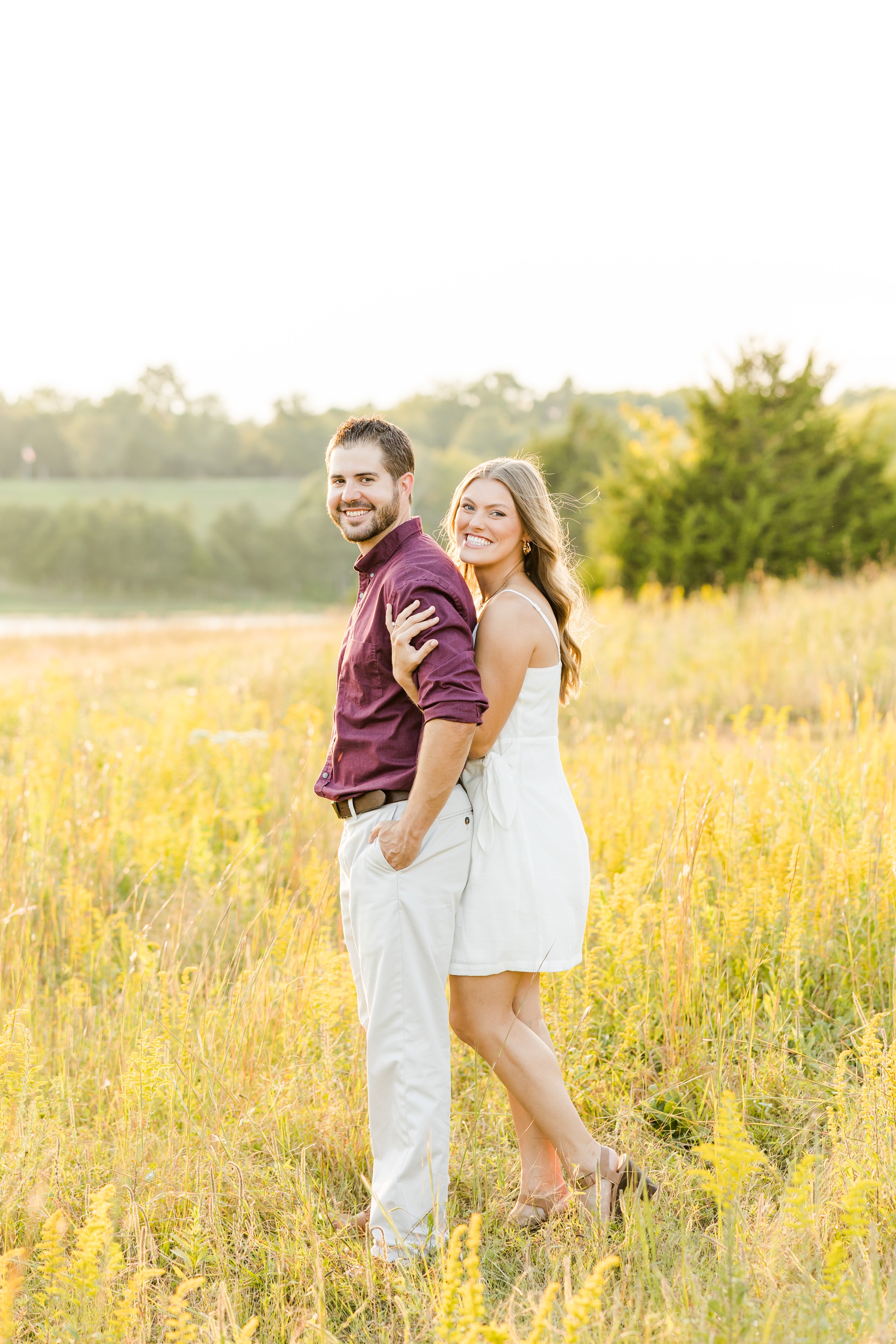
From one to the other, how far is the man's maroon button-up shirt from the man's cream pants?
13cm

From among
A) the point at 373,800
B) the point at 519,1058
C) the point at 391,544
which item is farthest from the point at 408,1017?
the point at 391,544

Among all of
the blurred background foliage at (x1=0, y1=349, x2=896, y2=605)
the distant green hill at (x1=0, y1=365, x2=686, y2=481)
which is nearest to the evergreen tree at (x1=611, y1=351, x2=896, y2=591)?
the blurred background foliage at (x1=0, y1=349, x2=896, y2=605)

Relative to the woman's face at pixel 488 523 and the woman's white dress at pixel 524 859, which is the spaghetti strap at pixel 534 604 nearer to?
the woman's white dress at pixel 524 859

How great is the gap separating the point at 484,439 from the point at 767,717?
3288 inches

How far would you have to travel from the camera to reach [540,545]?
111 inches

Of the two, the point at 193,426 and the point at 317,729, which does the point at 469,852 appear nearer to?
the point at 317,729

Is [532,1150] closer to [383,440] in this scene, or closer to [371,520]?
[371,520]

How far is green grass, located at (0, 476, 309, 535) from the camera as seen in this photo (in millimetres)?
84688

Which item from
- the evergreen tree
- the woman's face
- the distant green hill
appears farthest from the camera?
the distant green hill

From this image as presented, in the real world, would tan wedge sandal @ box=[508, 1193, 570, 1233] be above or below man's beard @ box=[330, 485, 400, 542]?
below

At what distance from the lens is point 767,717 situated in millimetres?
5309

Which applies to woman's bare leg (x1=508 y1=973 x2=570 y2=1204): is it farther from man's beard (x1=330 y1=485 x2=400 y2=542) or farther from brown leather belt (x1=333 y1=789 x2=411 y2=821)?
man's beard (x1=330 y1=485 x2=400 y2=542)

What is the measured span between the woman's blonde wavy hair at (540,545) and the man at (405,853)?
0.96 feet

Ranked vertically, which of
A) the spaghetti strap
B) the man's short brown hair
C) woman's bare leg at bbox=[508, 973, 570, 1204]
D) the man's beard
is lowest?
woman's bare leg at bbox=[508, 973, 570, 1204]
